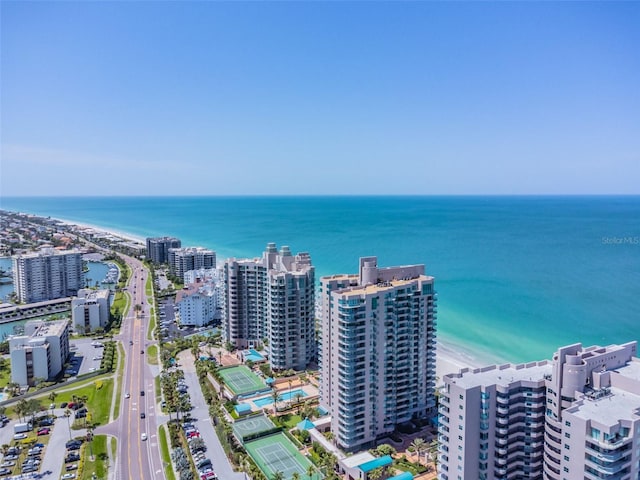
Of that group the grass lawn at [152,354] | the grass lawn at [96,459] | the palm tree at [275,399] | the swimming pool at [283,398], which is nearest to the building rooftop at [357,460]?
the palm tree at [275,399]

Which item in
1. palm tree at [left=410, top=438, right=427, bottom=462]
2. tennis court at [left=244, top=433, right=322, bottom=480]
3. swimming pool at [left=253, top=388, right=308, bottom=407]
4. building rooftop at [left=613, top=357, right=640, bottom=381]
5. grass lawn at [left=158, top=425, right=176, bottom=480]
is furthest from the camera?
swimming pool at [left=253, top=388, right=308, bottom=407]

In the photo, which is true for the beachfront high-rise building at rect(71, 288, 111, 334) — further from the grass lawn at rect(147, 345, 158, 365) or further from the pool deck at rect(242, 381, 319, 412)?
the pool deck at rect(242, 381, 319, 412)

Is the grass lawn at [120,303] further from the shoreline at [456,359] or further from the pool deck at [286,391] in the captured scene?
the shoreline at [456,359]

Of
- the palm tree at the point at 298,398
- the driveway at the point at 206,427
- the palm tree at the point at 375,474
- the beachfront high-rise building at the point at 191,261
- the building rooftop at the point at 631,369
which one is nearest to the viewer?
the building rooftop at the point at 631,369

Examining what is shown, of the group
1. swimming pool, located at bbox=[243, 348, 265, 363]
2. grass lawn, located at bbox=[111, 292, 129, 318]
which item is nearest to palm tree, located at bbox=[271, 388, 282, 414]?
swimming pool, located at bbox=[243, 348, 265, 363]

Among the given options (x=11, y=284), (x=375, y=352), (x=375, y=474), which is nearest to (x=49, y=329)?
(x=375, y=352)

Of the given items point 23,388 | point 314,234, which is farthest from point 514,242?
point 23,388

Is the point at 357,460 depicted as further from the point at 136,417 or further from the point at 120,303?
the point at 120,303

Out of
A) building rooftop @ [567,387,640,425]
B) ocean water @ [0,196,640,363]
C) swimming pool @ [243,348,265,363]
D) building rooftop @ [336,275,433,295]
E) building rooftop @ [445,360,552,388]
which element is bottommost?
swimming pool @ [243,348,265,363]

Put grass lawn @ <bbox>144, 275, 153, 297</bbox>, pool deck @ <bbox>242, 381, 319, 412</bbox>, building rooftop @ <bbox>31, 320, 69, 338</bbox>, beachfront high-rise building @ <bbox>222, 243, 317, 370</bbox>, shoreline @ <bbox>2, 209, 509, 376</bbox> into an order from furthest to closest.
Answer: grass lawn @ <bbox>144, 275, 153, 297</bbox>, shoreline @ <bbox>2, 209, 509, 376</bbox>, building rooftop @ <bbox>31, 320, 69, 338</bbox>, beachfront high-rise building @ <bbox>222, 243, 317, 370</bbox>, pool deck @ <bbox>242, 381, 319, 412</bbox>
